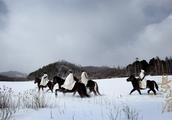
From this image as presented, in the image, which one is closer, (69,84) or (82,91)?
(82,91)

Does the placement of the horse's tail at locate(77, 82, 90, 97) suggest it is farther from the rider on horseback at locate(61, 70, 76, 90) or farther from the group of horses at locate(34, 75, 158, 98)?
the rider on horseback at locate(61, 70, 76, 90)

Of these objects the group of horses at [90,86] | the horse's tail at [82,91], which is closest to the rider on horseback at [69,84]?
the group of horses at [90,86]

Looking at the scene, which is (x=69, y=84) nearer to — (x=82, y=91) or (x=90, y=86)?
(x=82, y=91)

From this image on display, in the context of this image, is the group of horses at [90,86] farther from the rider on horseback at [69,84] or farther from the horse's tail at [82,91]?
the rider on horseback at [69,84]

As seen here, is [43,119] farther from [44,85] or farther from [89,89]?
[44,85]

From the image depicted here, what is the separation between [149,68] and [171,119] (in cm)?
2558

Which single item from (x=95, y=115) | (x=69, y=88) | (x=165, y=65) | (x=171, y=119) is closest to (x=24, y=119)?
(x=95, y=115)

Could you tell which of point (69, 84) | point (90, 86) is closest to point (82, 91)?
point (69, 84)

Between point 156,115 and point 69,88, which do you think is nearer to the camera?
point 156,115

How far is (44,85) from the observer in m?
22.9

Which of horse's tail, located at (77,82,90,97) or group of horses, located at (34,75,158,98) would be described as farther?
group of horses, located at (34,75,158,98)

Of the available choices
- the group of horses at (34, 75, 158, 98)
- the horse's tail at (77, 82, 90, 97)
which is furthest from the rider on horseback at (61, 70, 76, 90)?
the horse's tail at (77, 82, 90, 97)

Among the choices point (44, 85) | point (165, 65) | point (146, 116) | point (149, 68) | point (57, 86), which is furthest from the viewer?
point (165, 65)

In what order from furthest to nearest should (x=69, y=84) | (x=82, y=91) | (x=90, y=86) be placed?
(x=90, y=86) < (x=69, y=84) < (x=82, y=91)
